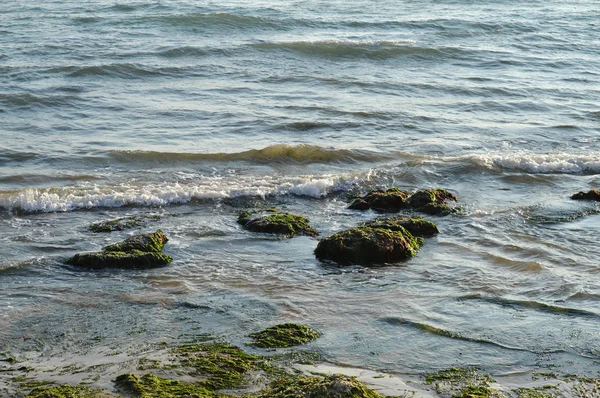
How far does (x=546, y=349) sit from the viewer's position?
21.5 ft

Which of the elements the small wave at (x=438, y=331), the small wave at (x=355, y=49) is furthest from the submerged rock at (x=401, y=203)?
the small wave at (x=355, y=49)

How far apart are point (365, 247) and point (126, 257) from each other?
8.27ft

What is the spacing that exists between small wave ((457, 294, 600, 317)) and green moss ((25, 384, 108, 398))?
362 cm

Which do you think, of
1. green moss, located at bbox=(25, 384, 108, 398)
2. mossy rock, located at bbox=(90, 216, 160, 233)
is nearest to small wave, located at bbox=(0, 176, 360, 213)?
mossy rock, located at bbox=(90, 216, 160, 233)

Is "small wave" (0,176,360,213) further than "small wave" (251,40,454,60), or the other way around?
"small wave" (251,40,454,60)

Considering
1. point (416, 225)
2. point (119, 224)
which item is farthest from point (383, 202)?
point (119, 224)

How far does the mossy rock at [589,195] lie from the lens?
1125 centimetres

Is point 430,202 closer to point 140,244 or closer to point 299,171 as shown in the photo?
point 299,171

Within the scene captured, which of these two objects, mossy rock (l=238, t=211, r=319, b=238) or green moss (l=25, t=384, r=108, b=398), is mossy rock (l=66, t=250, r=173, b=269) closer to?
mossy rock (l=238, t=211, r=319, b=238)

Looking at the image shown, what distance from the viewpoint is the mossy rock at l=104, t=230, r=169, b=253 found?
864 centimetres

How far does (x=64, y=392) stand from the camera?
5531mm

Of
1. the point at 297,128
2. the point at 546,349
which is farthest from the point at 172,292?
the point at 297,128

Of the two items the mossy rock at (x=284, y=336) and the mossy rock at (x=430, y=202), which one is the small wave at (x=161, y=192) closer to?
the mossy rock at (x=430, y=202)

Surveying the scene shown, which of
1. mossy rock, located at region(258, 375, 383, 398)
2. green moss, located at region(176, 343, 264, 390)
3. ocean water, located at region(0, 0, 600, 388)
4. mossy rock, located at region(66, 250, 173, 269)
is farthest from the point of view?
mossy rock, located at region(66, 250, 173, 269)
